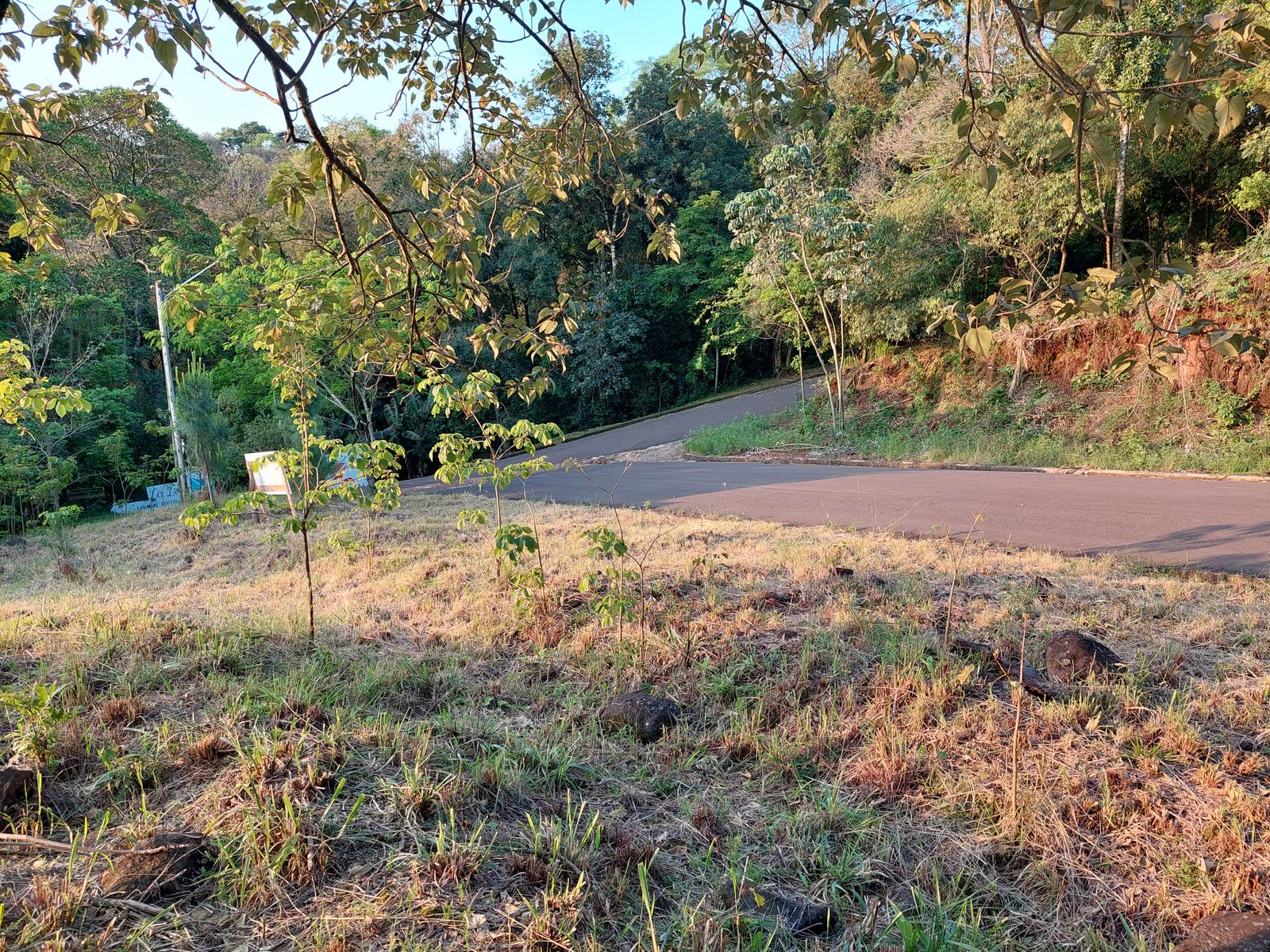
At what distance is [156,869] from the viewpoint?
6.13 ft

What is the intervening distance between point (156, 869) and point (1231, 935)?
277 cm

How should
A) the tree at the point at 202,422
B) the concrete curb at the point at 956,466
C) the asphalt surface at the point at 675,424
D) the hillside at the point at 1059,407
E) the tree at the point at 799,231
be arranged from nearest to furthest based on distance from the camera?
the concrete curb at the point at 956,466
the hillside at the point at 1059,407
the tree at the point at 202,422
the tree at the point at 799,231
the asphalt surface at the point at 675,424

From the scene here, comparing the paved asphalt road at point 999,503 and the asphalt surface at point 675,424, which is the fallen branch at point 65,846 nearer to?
the paved asphalt road at point 999,503

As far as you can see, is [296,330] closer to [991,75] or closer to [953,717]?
[991,75]

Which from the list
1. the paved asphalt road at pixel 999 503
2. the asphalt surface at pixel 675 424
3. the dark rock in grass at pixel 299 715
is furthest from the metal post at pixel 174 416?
the dark rock in grass at pixel 299 715

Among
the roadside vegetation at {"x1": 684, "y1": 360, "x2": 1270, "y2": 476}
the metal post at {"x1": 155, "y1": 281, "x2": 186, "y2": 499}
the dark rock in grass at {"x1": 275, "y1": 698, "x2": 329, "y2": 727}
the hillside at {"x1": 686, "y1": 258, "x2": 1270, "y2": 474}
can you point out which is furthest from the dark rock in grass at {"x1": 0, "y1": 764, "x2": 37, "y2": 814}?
the metal post at {"x1": 155, "y1": 281, "x2": 186, "y2": 499}

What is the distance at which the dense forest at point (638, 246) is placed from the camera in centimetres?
248

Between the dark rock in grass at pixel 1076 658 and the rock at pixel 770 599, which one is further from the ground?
the rock at pixel 770 599

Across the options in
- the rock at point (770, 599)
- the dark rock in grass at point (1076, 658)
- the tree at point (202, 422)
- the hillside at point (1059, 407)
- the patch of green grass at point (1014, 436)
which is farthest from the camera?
the tree at point (202, 422)

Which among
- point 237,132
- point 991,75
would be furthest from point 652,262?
point 991,75

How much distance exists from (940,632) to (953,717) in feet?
3.36

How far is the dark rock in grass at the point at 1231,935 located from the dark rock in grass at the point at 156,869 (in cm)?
258

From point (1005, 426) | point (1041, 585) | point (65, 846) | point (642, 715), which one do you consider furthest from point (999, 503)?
point (65, 846)

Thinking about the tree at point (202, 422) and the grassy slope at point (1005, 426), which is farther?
the tree at point (202, 422)
